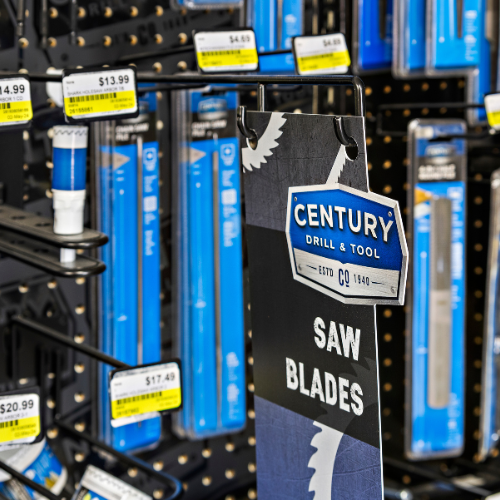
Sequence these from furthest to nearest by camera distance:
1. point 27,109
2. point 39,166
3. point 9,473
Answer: point 39,166
point 9,473
point 27,109

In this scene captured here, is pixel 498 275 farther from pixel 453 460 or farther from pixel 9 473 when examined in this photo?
pixel 9 473

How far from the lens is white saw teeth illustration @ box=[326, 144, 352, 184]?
27.9 inches

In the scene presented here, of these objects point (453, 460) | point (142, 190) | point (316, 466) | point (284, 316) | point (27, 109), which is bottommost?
point (453, 460)

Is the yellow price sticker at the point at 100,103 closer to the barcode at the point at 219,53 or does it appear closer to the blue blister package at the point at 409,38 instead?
the barcode at the point at 219,53

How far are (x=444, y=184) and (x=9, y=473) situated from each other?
1.14m

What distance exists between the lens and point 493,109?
131 cm

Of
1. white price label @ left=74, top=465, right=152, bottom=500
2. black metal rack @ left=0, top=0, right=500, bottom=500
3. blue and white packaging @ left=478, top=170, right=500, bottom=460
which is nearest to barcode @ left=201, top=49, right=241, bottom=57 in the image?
black metal rack @ left=0, top=0, right=500, bottom=500

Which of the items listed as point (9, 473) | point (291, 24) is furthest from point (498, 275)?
point (9, 473)

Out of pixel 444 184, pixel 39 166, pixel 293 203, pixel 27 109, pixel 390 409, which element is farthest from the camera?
pixel 390 409

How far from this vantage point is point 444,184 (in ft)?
5.51

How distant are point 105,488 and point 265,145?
596 mm

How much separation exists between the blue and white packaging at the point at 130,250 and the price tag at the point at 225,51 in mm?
219

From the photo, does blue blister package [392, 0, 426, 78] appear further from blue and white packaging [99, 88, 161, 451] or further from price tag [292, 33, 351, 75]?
blue and white packaging [99, 88, 161, 451]

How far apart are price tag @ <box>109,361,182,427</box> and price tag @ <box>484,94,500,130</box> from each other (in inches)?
29.1
